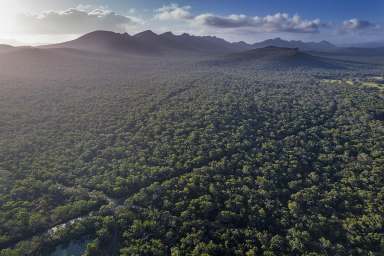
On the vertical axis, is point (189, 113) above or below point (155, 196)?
above

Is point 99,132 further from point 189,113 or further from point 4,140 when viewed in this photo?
point 189,113

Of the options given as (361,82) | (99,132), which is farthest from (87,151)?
(361,82)

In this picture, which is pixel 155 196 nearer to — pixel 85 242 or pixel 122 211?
pixel 122 211

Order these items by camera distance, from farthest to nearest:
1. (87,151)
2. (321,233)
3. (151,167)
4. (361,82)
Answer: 1. (361,82)
2. (87,151)
3. (151,167)
4. (321,233)

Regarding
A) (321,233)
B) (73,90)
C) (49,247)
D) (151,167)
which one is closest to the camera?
(49,247)

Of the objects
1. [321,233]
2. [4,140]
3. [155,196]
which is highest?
[4,140]

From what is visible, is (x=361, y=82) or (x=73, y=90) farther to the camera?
(x=361, y=82)

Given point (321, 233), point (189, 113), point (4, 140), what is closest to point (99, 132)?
point (4, 140)
